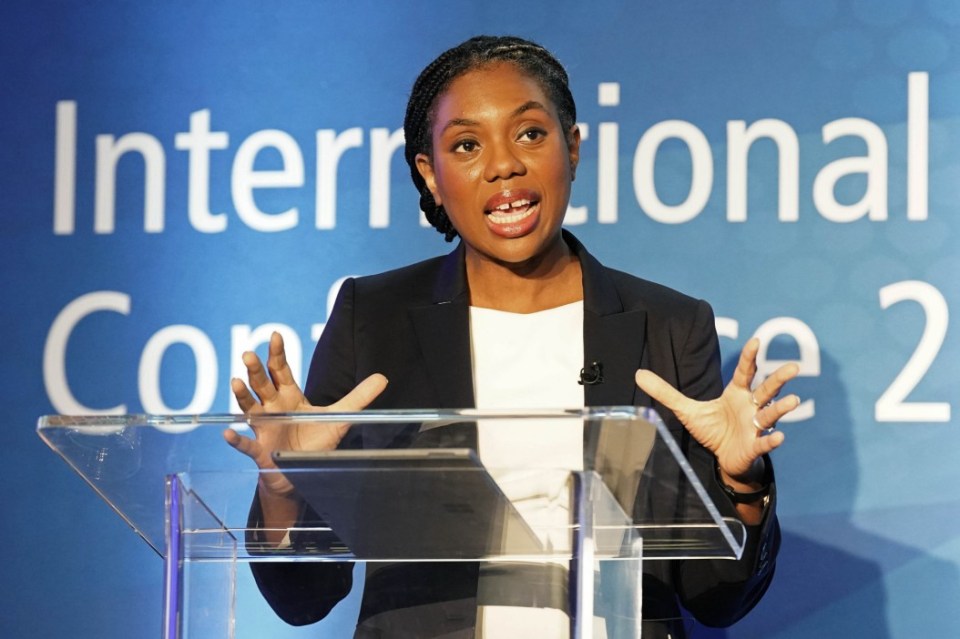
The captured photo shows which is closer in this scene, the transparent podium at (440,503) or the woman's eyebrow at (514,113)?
Result: the transparent podium at (440,503)

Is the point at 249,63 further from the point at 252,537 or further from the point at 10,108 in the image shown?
the point at 252,537

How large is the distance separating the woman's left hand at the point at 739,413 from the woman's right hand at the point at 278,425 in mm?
382

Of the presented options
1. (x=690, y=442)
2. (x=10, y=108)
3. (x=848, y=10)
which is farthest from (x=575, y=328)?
(x=10, y=108)

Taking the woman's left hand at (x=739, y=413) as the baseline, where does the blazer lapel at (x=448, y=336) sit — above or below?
above

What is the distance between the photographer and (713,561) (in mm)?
2020

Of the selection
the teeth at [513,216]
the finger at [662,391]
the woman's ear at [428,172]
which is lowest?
the finger at [662,391]

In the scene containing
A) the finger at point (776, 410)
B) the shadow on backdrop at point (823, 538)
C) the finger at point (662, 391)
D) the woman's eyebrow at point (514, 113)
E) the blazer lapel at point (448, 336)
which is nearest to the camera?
the finger at point (776, 410)

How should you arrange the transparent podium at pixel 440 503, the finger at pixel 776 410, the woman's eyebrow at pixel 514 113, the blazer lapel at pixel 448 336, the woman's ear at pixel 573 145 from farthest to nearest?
the woman's ear at pixel 573 145 < the woman's eyebrow at pixel 514 113 < the blazer lapel at pixel 448 336 < the finger at pixel 776 410 < the transparent podium at pixel 440 503

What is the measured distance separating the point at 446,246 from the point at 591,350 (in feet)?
3.07

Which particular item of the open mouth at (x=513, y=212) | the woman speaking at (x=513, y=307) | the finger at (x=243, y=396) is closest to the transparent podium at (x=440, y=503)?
the finger at (x=243, y=396)

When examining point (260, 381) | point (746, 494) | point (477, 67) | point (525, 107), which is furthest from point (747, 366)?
point (477, 67)

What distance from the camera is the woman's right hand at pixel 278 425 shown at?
4.45ft

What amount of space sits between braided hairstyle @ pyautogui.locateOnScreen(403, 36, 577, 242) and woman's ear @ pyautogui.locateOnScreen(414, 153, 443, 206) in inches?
0.5

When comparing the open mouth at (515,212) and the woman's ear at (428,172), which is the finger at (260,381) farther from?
the woman's ear at (428,172)
